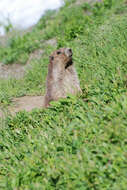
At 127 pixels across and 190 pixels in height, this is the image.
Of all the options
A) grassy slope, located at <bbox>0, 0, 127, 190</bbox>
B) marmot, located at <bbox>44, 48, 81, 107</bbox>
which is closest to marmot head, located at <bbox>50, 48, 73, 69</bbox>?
marmot, located at <bbox>44, 48, 81, 107</bbox>

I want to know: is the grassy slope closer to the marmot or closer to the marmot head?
the marmot

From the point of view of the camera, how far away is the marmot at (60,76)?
387 centimetres

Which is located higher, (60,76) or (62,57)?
(62,57)

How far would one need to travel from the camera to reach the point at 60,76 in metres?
3.94

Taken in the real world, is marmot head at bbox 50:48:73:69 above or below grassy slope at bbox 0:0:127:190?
above

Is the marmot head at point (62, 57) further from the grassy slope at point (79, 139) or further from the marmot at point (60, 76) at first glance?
the grassy slope at point (79, 139)

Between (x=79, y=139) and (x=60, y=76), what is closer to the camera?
(x=79, y=139)

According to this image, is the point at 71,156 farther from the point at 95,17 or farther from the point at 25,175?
the point at 95,17

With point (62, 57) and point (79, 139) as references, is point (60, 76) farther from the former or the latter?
point (79, 139)

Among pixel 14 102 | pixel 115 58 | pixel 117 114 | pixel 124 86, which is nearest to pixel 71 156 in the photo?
pixel 117 114

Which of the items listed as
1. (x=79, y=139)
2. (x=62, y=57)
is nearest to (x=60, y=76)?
(x=62, y=57)

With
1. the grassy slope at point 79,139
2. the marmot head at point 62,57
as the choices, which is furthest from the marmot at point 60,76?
the grassy slope at point 79,139

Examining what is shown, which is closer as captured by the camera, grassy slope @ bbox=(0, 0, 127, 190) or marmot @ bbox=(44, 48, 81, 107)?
grassy slope @ bbox=(0, 0, 127, 190)

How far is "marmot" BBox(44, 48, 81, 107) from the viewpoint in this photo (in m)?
3.87
